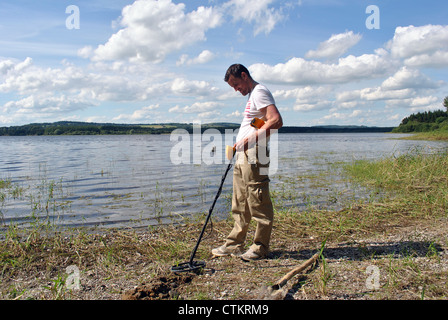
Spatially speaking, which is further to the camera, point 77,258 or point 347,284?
point 77,258

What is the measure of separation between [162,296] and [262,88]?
287 cm

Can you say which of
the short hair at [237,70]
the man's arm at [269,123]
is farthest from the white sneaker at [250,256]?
the short hair at [237,70]

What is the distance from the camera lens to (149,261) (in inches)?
191

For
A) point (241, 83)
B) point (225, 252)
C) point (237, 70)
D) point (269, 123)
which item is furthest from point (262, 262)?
point (237, 70)

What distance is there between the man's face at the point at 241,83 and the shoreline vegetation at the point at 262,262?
7.91ft

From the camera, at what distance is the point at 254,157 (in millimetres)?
4383

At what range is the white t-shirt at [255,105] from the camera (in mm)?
4289

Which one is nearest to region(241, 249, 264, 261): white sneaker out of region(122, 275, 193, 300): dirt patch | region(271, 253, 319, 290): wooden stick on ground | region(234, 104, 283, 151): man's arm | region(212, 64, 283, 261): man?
region(212, 64, 283, 261): man

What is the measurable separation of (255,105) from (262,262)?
7.20ft

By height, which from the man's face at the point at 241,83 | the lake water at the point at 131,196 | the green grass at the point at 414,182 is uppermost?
the man's face at the point at 241,83

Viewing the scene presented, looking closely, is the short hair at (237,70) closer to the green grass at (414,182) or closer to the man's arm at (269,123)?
the man's arm at (269,123)

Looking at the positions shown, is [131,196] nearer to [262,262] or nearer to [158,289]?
[262,262]
